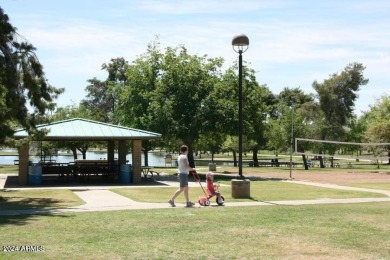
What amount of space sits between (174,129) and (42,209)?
56.5 feet

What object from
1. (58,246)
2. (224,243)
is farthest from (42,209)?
(224,243)

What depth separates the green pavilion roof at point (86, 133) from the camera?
2273 centimetres

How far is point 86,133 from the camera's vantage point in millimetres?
23438

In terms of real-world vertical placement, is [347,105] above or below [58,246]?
above

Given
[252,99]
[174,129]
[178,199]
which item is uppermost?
[252,99]

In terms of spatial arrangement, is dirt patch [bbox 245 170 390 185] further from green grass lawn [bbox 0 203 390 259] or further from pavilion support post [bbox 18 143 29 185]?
green grass lawn [bbox 0 203 390 259]

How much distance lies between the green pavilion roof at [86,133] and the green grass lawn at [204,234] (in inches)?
429

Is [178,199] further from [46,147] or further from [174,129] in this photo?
[46,147]

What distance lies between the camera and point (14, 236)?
9094 mm

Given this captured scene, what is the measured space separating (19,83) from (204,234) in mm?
8589

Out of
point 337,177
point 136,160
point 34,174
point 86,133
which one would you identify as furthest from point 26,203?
point 337,177

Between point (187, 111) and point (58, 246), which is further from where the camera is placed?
point (187, 111)

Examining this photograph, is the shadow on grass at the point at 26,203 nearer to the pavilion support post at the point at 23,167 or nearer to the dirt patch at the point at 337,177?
the pavilion support post at the point at 23,167

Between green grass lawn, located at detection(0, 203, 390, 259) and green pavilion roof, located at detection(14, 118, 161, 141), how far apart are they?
1089 cm
